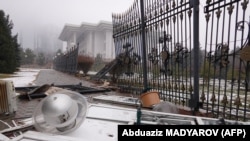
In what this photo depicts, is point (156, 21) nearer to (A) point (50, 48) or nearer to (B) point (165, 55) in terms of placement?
(B) point (165, 55)

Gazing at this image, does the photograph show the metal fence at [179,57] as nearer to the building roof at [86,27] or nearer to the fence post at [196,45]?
the fence post at [196,45]

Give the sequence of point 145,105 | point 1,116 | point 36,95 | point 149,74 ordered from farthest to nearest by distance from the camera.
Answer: point 149,74 → point 36,95 → point 145,105 → point 1,116

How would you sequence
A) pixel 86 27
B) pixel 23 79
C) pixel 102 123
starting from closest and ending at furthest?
pixel 102 123 → pixel 23 79 → pixel 86 27

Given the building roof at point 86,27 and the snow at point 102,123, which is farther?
the building roof at point 86,27

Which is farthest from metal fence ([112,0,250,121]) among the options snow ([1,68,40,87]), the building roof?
the building roof

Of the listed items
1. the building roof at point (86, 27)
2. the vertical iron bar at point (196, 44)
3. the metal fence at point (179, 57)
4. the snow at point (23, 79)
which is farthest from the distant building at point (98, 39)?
the vertical iron bar at point (196, 44)

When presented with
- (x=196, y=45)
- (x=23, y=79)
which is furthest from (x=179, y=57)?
(x=23, y=79)

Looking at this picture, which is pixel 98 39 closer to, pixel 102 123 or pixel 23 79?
pixel 23 79

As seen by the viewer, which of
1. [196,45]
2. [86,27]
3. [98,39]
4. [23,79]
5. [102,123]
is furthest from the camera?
[86,27]

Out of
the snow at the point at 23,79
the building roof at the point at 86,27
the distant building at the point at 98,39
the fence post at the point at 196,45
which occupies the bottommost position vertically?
the snow at the point at 23,79

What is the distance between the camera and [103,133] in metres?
2.76

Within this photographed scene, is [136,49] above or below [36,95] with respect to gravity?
above

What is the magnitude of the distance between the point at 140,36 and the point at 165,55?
60.2 inches

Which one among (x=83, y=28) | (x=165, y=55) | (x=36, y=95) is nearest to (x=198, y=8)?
(x=165, y=55)
